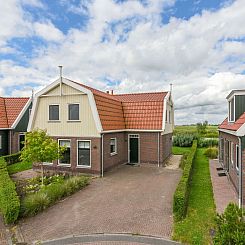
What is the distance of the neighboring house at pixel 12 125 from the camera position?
23812mm

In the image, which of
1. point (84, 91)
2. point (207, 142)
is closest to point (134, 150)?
point (84, 91)

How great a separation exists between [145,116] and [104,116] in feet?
15.2

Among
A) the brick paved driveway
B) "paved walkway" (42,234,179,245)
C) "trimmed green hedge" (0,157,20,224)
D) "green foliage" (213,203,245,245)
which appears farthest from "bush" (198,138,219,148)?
"green foliage" (213,203,245,245)

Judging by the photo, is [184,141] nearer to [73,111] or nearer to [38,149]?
[73,111]

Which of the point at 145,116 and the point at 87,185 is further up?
the point at 145,116

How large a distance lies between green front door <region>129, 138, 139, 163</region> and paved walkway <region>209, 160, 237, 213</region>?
613cm

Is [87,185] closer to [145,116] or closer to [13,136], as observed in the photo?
[145,116]

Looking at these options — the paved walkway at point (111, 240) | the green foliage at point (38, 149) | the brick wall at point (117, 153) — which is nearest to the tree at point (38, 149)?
the green foliage at point (38, 149)

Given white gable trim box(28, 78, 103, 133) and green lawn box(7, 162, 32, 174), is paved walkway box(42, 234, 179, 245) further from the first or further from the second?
green lawn box(7, 162, 32, 174)

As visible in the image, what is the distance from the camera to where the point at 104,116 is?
1664 cm

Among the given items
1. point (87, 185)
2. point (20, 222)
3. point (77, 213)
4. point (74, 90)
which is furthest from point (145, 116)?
point (20, 222)

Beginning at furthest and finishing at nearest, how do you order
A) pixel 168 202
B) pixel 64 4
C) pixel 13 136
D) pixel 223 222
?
pixel 13 136 < pixel 64 4 < pixel 168 202 < pixel 223 222

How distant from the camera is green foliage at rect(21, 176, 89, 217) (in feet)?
32.1

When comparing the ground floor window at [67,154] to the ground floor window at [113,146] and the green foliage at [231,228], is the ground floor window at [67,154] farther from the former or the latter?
the green foliage at [231,228]
